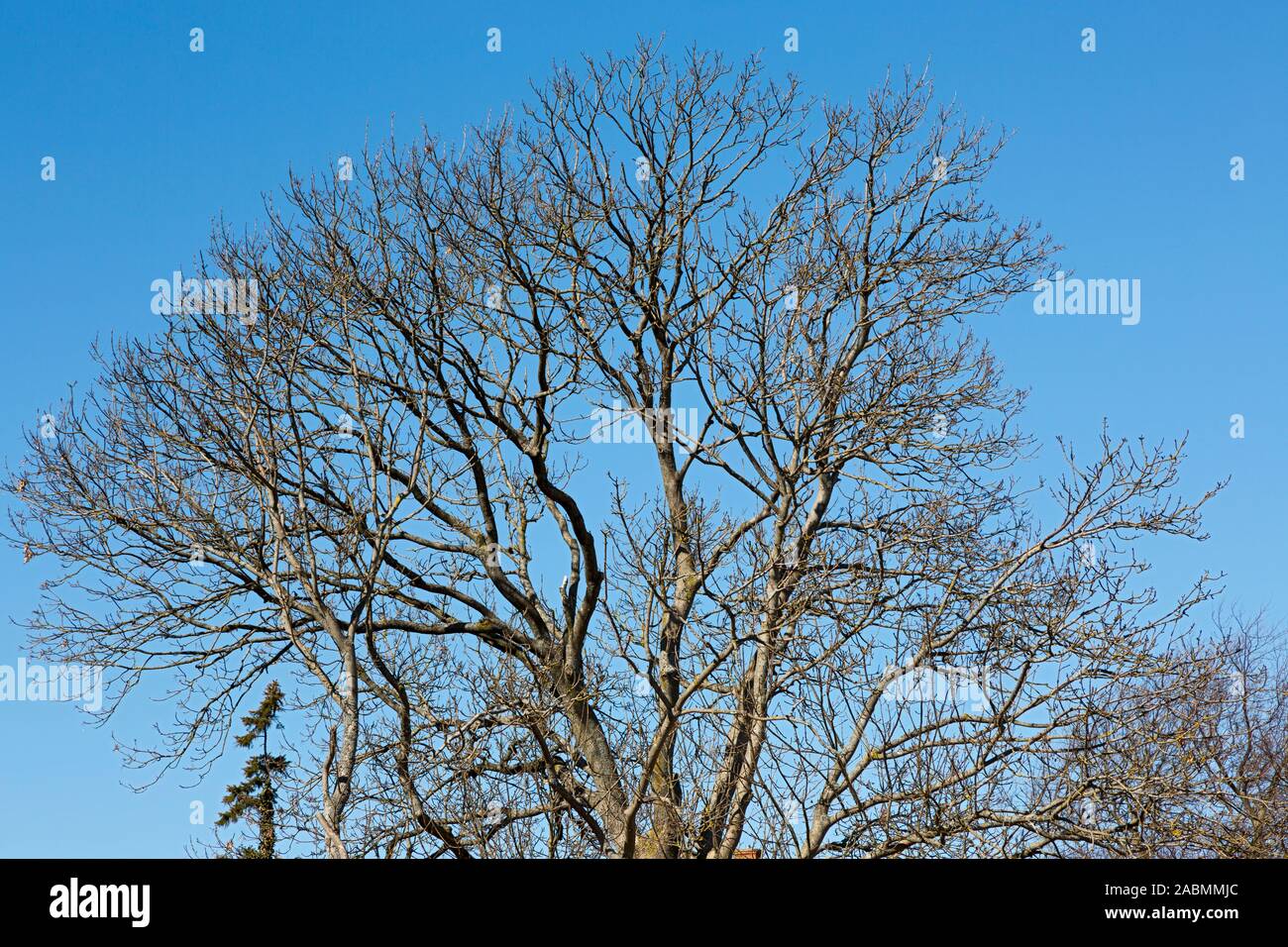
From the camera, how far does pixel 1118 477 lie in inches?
479

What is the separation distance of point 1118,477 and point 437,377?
709 cm

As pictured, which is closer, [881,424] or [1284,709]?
[881,424]

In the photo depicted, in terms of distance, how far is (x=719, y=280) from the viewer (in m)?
14.5

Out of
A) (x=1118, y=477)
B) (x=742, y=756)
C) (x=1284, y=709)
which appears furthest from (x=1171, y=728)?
(x=1284, y=709)
